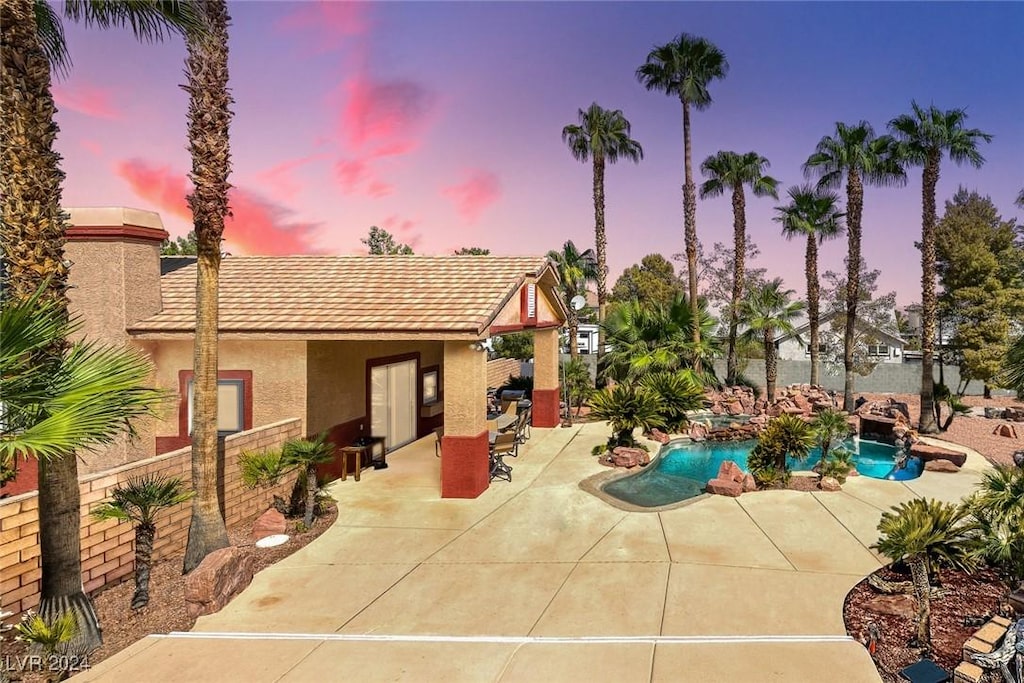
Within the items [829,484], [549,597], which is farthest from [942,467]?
[549,597]

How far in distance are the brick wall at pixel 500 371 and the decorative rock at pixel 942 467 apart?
52.6ft

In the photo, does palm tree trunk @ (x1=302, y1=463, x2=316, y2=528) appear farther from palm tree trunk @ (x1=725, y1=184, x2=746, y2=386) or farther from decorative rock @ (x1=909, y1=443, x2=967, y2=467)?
palm tree trunk @ (x1=725, y1=184, x2=746, y2=386)

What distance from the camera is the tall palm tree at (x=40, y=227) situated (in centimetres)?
580

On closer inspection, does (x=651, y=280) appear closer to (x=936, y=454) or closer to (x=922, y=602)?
(x=936, y=454)

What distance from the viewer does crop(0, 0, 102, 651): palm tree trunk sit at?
5.80 m

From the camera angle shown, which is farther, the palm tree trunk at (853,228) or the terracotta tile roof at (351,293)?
the palm tree trunk at (853,228)

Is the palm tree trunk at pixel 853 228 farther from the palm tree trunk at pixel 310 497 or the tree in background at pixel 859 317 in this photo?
the palm tree trunk at pixel 310 497

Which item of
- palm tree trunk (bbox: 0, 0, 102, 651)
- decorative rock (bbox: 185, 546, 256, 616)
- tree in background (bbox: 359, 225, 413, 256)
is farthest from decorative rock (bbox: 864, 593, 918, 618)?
tree in background (bbox: 359, 225, 413, 256)

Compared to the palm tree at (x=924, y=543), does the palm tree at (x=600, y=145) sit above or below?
above

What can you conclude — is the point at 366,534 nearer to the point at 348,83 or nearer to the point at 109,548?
the point at 109,548

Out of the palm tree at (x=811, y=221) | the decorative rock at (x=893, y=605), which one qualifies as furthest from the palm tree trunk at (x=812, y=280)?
the decorative rock at (x=893, y=605)

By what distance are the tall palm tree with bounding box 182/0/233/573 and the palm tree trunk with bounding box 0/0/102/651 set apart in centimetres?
173

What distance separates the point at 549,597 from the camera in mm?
7219

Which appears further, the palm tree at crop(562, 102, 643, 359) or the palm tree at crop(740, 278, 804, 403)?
the palm tree at crop(562, 102, 643, 359)
